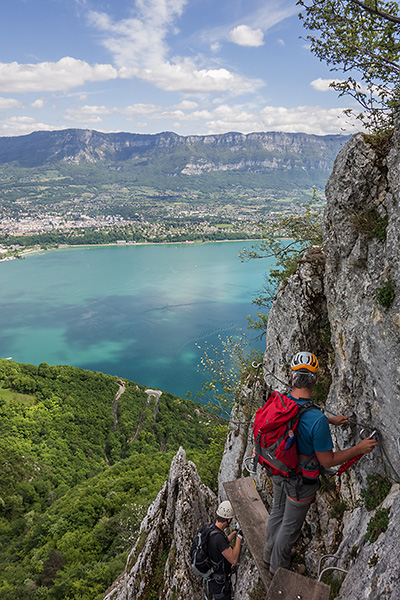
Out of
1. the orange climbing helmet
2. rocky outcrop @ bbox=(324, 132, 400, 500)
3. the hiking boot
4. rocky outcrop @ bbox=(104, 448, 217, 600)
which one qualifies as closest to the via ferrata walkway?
the hiking boot

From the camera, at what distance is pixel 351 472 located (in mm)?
3850

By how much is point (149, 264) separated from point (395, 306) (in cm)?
9840

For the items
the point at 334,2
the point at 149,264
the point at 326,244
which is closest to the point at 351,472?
the point at 326,244

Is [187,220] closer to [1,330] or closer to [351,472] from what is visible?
[1,330]

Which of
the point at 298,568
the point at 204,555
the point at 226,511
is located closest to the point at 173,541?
the point at 204,555

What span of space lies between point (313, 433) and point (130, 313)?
59411 millimetres

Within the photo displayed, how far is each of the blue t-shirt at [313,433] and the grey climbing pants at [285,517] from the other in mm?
460

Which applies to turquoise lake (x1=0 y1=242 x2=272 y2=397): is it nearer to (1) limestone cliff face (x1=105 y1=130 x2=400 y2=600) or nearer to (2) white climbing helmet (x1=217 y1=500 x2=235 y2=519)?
(1) limestone cliff face (x1=105 y1=130 x2=400 y2=600)

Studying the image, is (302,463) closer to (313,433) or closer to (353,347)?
(313,433)

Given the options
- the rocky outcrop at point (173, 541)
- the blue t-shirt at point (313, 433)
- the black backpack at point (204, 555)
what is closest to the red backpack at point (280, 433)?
the blue t-shirt at point (313, 433)

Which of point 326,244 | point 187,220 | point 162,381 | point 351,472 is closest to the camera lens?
point 351,472

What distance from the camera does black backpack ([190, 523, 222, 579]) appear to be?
4156mm

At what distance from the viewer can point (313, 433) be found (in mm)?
2916

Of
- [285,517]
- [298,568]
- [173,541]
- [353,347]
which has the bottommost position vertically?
[173,541]
